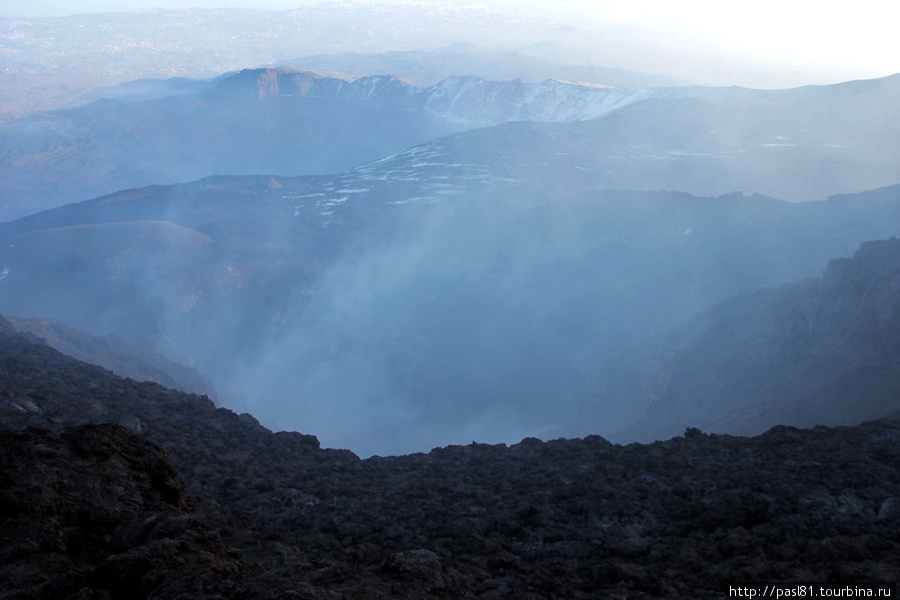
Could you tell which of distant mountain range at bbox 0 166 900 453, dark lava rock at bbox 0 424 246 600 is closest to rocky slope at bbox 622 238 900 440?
distant mountain range at bbox 0 166 900 453

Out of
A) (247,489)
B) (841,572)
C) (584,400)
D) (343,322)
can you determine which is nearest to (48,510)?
(247,489)

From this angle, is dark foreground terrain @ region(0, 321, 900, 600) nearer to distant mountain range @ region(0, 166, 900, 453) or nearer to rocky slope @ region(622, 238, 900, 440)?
rocky slope @ region(622, 238, 900, 440)

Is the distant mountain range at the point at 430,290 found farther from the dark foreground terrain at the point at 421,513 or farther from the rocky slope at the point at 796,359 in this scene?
the dark foreground terrain at the point at 421,513

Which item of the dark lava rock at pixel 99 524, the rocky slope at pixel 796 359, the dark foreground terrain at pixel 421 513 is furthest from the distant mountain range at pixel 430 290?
the dark lava rock at pixel 99 524

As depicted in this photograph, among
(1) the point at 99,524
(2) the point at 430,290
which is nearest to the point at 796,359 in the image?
(1) the point at 99,524

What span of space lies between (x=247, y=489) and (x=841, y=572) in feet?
35.0

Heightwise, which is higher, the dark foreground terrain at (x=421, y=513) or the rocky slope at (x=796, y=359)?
the rocky slope at (x=796, y=359)

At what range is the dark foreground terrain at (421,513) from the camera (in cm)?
Answer: 724

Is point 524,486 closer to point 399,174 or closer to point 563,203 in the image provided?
point 563,203

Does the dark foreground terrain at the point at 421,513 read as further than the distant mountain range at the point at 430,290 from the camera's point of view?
No

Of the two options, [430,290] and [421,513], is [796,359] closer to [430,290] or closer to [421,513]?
[421,513]

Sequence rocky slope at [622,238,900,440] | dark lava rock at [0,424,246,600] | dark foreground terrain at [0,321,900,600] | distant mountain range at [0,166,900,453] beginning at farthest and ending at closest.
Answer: distant mountain range at [0,166,900,453] < rocky slope at [622,238,900,440] < dark foreground terrain at [0,321,900,600] < dark lava rock at [0,424,246,600]

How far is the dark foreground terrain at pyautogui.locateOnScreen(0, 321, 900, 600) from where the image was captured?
7.24m

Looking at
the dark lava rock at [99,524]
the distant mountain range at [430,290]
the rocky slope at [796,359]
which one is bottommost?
the dark lava rock at [99,524]
